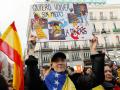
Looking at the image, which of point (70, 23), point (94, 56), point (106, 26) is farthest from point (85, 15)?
point (106, 26)

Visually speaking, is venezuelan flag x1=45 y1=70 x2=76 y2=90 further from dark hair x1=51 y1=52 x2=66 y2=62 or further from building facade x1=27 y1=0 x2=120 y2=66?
building facade x1=27 y1=0 x2=120 y2=66

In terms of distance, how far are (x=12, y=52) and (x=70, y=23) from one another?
19.3 feet

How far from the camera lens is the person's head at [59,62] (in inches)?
212

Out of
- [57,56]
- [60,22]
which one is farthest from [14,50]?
[60,22]

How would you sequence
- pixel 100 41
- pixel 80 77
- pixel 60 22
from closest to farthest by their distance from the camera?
pixel 80 77, pixel 60 22, pixel 100 41

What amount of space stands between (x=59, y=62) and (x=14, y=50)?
151 centimetres

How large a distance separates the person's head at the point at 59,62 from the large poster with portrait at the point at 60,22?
5796mm

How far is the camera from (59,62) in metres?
5.39

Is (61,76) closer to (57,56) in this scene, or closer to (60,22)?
(57,56)

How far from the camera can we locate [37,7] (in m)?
13.3

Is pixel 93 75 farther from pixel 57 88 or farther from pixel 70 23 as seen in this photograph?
pixel 70 23

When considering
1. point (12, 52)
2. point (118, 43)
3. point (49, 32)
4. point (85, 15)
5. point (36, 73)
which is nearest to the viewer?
point (36, 73)

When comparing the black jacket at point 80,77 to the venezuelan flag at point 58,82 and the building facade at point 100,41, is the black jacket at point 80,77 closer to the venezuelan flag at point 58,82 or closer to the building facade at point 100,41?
the venezuelan flag at point 58,82

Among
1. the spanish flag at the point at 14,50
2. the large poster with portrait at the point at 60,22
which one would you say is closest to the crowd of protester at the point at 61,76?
the spanish flag at the point at 14,50
